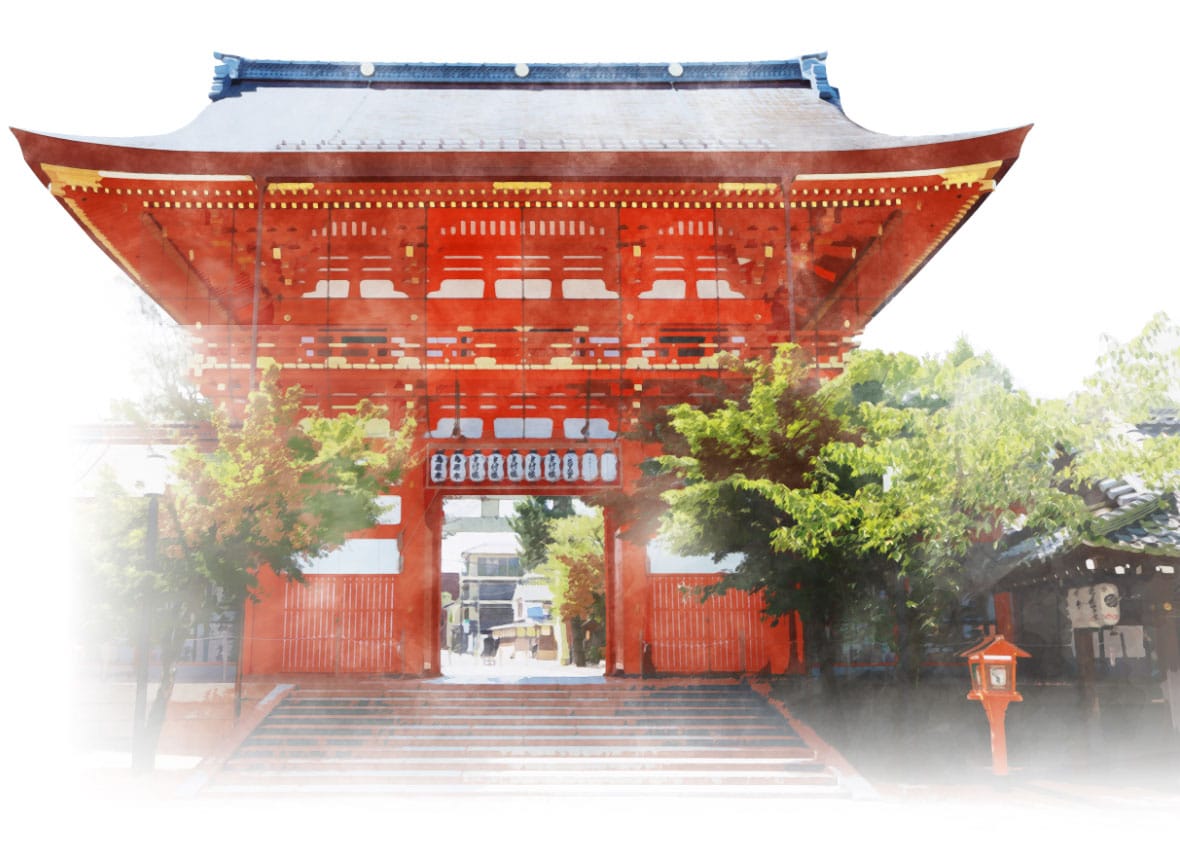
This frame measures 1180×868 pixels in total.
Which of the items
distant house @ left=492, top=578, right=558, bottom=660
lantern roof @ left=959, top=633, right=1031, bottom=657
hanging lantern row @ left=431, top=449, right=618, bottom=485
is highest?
hanging lantern row @ left=431, top=449, right=618, bottom=485

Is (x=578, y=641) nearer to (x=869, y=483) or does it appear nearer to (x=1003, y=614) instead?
(x=1003, y=614)

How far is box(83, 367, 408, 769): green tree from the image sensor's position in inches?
399

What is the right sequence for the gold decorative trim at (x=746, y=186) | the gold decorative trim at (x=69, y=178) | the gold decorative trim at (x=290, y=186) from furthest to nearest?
the gold decorative trim at (x=746, y=186) < the gold decorative trim at (x=290, y=186) < the gold decorative trim at (x=69, y=178)

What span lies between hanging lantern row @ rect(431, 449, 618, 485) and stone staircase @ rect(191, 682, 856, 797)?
124 inches

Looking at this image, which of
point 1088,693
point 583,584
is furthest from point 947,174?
point 583,584

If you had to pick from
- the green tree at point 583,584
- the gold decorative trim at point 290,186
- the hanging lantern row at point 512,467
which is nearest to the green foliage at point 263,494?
the hanging lantern row at point 512,467

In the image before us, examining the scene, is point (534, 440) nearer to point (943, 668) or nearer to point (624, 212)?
point (624, 212)

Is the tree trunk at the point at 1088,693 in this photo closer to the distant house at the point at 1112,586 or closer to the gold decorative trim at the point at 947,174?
the distant house at the point at 1112,586

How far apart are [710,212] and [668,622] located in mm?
6304

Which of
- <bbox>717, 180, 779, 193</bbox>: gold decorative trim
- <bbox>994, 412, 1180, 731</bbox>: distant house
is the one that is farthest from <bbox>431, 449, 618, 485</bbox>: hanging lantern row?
<bbox>994, 412, 1180, 731</bbox>: distant house

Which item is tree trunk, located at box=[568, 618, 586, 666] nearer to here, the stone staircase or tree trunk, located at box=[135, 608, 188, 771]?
the stone staircase

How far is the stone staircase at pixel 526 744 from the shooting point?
34.4 ft

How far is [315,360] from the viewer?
1454 cm

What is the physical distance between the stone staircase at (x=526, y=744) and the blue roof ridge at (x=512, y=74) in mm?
11421
